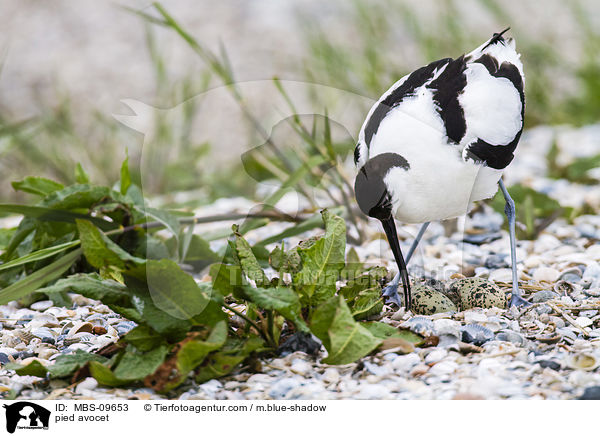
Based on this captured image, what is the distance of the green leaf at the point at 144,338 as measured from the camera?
168cm

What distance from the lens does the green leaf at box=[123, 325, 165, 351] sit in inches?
66.1

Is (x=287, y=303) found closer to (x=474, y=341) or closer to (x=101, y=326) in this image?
(x=474, y=341)

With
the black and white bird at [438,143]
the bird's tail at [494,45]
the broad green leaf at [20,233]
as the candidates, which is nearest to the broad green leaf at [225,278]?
the black and white bird at [438,143]

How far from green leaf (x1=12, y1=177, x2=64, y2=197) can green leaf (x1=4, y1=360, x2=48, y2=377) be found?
0.99 meters

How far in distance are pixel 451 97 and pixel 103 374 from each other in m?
1.27

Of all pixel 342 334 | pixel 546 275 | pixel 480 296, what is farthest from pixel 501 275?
pixel 342 334

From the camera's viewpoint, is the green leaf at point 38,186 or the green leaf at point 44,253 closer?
the green leaf at point 44,253

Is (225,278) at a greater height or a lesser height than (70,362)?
greater

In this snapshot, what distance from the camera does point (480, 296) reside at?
2070mm

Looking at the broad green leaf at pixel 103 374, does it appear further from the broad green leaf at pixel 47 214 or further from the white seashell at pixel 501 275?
the white seashell at pixel 501 275

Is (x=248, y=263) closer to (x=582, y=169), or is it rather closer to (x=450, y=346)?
(x=450, y=346)

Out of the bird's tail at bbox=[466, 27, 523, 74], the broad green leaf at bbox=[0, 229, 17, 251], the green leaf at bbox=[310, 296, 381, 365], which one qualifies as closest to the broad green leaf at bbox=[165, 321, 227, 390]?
the green leaf at bbox=[310, 296, 381, 365]

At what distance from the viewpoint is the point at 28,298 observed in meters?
2.38
